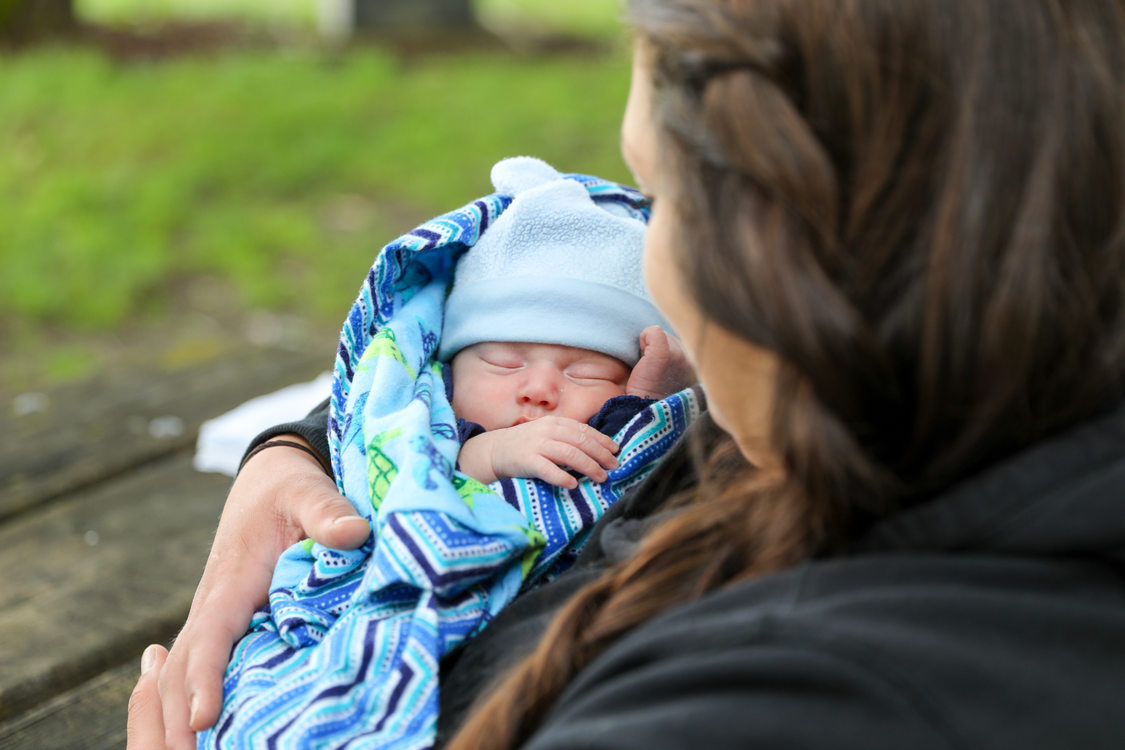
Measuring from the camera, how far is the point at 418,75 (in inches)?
281

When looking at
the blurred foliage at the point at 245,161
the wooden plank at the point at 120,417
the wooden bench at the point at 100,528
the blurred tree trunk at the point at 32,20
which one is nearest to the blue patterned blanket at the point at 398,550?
the wooden bench at the point at 100,528

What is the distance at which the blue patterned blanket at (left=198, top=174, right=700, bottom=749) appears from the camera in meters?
1.20

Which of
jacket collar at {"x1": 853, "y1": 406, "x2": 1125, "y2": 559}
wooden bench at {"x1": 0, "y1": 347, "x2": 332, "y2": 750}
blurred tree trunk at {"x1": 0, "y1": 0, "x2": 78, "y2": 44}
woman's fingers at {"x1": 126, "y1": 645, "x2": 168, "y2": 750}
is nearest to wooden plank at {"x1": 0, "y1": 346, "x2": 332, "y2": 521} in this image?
wooden bench at {"x1": 0, "y1": 347, "x2": 332, "y2": 750}

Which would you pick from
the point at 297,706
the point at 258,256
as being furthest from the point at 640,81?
the point at 258,256

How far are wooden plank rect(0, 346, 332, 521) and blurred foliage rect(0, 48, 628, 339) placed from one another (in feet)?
5.20

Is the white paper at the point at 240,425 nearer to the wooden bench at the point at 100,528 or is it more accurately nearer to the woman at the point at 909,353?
the wooden bench at the point at 100,528

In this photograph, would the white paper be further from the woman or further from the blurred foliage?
the blurred foliage

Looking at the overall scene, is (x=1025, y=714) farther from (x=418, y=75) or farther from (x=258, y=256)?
(x=418, y=75)

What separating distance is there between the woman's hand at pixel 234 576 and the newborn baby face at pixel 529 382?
0.23 metres

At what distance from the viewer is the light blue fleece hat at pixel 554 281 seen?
1.61 metres

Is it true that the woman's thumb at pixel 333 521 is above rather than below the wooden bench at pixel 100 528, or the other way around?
above

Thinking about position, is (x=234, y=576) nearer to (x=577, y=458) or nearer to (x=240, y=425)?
(x=577, y=458)

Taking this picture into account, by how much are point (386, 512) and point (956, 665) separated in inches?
27.1

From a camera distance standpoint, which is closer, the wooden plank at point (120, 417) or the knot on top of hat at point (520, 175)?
the knot on top of hat at point (520, 175)
